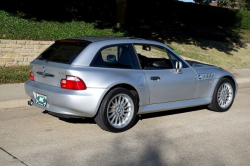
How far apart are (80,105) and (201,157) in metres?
1.93

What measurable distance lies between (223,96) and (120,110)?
111 inches

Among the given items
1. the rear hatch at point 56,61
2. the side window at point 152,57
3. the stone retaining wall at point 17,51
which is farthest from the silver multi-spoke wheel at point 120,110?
the stone retaining wall at point 17,51

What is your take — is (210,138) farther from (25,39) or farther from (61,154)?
(25,39)

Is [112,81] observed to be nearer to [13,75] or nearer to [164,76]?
[164,76]

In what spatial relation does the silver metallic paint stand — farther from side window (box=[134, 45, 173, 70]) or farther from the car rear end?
side window (box=[134, 45, 173, 70])

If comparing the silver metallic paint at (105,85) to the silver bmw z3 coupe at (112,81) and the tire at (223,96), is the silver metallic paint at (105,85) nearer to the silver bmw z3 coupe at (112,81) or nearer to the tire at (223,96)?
the silver bmw z3 coupe at (112,81)

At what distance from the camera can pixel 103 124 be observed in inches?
218

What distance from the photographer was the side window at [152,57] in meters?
6.32

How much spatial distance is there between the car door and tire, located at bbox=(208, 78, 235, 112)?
72cm

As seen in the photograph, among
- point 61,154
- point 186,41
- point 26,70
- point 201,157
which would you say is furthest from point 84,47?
point 186,41

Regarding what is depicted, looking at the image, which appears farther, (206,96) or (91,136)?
(206,96)

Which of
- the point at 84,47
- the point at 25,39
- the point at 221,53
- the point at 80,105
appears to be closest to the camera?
the point at 80,105

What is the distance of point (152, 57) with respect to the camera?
22.6 ft

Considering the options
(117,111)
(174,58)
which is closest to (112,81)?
(117,111)
